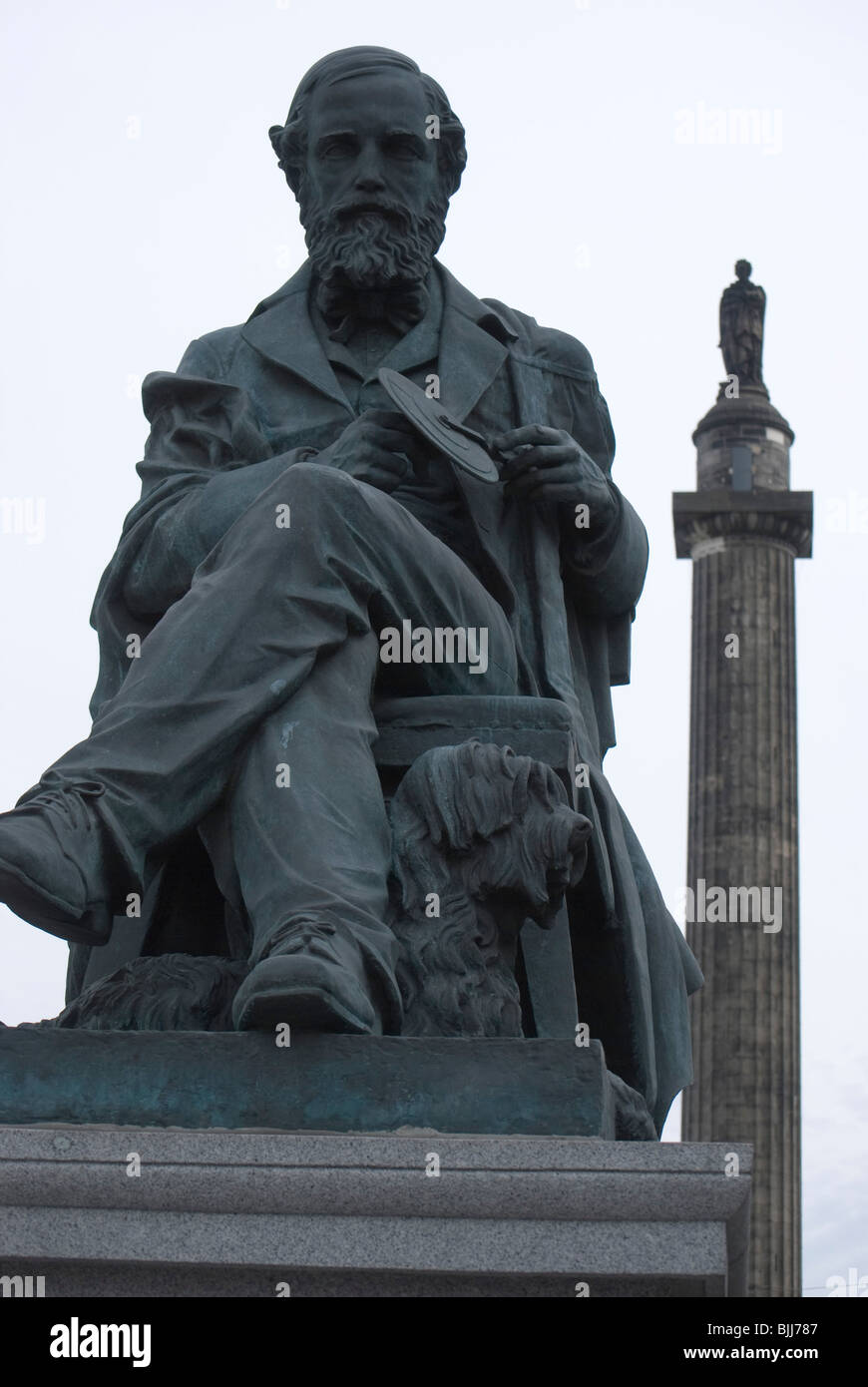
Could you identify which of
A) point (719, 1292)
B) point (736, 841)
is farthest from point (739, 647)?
point (719, 1292)

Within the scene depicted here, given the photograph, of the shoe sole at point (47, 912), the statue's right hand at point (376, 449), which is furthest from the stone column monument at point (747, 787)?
the shoe sole at point (47, 912)

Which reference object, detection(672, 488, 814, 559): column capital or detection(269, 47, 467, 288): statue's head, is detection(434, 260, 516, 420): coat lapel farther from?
detection(672, 488, 814, 559): column capital

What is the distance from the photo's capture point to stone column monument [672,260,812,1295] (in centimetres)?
2959

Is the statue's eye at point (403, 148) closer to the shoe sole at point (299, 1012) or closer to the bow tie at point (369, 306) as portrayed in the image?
the bow tie at point (369, 306)

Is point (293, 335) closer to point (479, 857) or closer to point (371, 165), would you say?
point (371, 165)

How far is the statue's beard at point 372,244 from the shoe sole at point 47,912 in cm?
209

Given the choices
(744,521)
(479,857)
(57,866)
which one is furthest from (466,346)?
(744,521)

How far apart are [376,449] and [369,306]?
0.75m

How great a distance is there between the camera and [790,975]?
3045cm

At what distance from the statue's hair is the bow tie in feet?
0.88

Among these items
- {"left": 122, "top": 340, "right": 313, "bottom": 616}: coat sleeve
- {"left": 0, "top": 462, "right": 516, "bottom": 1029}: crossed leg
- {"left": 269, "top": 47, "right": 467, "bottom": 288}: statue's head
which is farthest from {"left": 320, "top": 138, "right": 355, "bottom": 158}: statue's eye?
{"left": 0, "top": 462, "right": 516, "bottom": 1029}: crossed leg

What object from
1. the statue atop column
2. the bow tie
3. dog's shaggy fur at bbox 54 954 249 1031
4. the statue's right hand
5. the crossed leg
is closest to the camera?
the crossed leg
